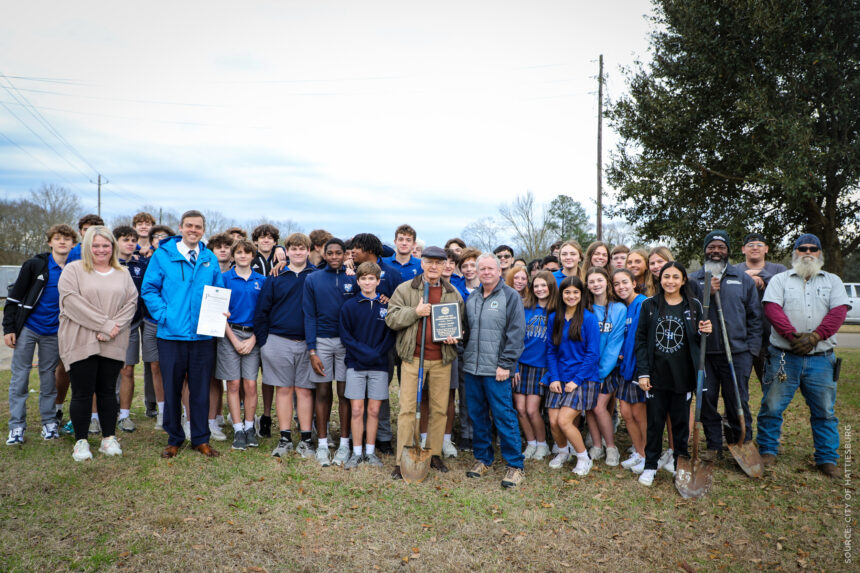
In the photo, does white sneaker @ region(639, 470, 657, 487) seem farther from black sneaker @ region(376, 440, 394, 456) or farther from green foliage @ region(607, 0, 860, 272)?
green foliage @ region(607, 0, 860, 272)

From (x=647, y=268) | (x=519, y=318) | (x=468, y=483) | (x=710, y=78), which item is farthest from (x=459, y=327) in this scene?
(x=710, y=78)

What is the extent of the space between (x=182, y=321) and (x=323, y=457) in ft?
6.86

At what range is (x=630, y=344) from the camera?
18.2 ft

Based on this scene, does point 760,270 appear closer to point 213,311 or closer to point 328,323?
point 328,323

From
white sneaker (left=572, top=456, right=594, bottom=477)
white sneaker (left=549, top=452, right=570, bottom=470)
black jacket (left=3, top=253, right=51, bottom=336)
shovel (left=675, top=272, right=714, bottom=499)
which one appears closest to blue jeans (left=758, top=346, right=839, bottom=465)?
shovel (left=675, top=272, right=714, bottom=499)

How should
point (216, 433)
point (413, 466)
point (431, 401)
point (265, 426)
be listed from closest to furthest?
point (413, 466)
point (431, 401)
point (216, 433)
point (265, 426)

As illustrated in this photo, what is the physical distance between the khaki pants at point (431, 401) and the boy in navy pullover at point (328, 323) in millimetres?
736

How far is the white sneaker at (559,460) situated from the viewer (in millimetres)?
5637

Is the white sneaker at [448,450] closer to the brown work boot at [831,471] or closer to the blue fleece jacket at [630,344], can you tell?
the blue fleece jacket at [630,344]

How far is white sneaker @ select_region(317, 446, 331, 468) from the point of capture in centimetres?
552

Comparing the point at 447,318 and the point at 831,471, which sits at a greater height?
the point at 447,318

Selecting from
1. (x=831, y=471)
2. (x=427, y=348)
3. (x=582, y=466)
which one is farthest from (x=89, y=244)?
(x=831, y=471)

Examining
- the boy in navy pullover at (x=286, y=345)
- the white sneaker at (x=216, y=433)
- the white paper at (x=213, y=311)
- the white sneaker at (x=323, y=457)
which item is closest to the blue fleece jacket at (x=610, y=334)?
the white sneaker at (x=323, y=457)

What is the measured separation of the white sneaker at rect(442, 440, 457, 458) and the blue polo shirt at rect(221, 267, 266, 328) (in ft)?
8.87
